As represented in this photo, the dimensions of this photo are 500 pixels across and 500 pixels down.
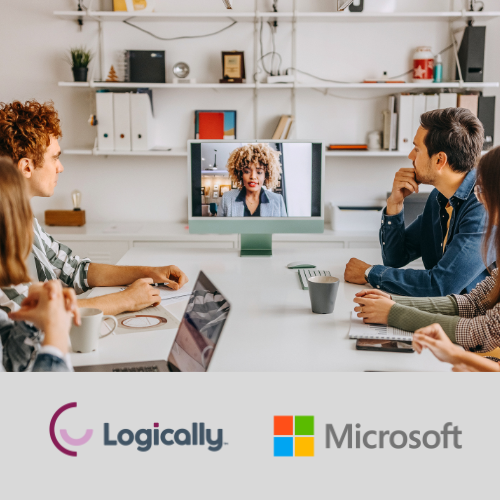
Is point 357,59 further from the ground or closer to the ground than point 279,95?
further from the ground

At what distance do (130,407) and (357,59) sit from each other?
9.84ft

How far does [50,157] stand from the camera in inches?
67.7

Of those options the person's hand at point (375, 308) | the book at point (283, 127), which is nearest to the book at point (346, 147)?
the book at point (283, 127)

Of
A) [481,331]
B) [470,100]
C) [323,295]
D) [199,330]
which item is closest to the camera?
[481,331]

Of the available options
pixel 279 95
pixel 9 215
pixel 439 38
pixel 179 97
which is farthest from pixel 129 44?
pixel 9 215

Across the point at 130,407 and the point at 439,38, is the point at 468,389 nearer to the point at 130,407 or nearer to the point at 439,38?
the point at 130,407

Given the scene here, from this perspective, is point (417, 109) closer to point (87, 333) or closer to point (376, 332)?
point (376, 332)

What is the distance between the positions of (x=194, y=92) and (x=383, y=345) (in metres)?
2.62

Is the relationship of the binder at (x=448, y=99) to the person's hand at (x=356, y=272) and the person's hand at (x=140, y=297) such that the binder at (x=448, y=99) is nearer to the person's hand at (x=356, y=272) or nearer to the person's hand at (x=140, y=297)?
the person's hand at (x=356, y=272)

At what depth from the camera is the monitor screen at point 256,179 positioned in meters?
2.10

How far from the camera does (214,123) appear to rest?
11.5ft

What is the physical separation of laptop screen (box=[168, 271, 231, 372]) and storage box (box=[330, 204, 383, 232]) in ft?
5.48

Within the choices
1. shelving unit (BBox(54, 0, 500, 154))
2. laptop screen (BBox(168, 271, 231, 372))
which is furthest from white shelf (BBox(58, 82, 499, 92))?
laptop screen (BBox(168, 271, 231, 372))

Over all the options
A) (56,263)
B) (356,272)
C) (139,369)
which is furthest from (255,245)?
(139,369)
